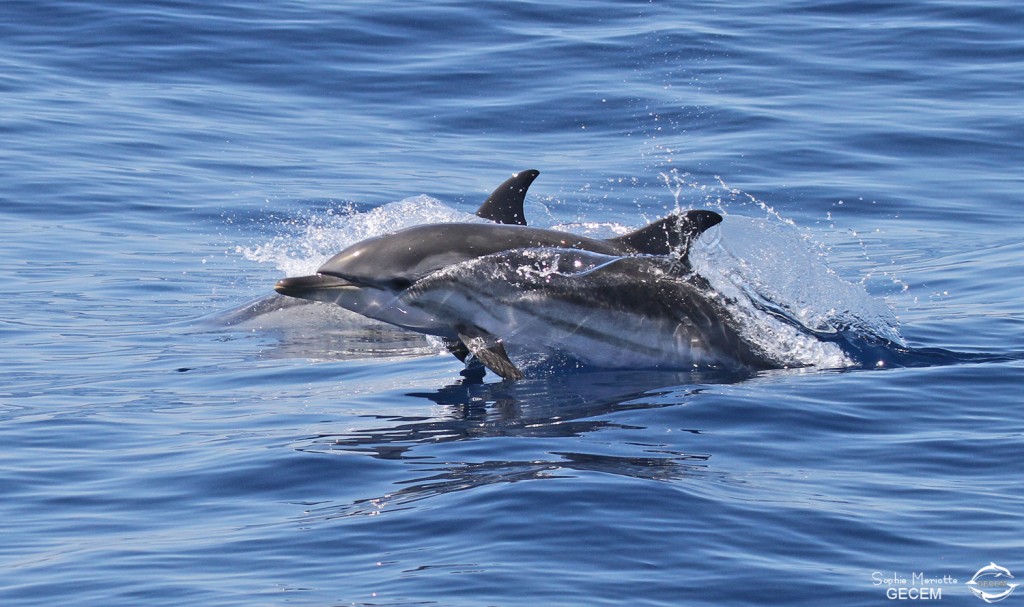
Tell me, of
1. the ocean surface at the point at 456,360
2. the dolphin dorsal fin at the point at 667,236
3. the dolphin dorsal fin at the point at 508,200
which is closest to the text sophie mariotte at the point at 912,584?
the ocean surface at the point at 456,360

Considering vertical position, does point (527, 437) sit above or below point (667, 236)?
below

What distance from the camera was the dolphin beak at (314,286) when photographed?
930 centimetres

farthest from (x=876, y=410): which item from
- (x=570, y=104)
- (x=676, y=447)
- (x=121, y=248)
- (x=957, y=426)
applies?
(x=570, y=104)

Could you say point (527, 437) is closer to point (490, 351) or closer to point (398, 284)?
point (490, 351)

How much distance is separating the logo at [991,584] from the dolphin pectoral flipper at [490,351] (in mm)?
3664

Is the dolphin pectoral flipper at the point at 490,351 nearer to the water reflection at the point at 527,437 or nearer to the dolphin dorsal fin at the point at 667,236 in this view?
the water reflection at the point at 527,437

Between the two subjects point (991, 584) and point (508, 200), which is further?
point (508, 200)

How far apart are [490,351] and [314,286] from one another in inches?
43.4

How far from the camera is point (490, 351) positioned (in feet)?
30.5

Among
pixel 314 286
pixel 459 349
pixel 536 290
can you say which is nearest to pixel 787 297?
pixel 536 290

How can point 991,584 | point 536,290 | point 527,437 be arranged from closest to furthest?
point 991,584 → point 527,437 → point 536,290

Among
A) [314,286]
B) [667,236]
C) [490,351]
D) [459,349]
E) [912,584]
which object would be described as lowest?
[459,349]

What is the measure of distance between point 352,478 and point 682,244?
3046 mm

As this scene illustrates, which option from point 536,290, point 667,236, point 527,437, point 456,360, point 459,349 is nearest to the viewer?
point 527,437
